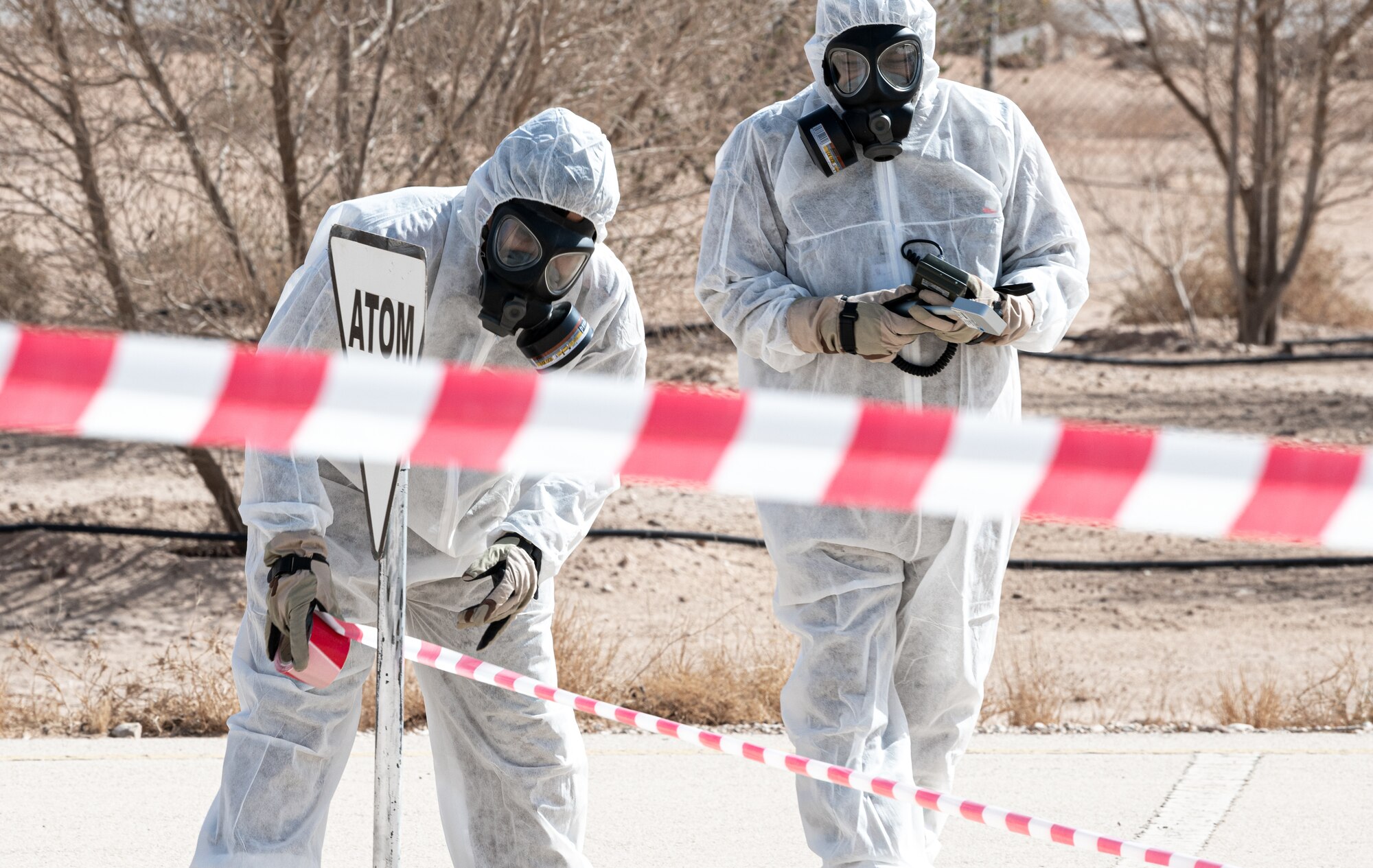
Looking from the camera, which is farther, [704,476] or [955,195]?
[955,195]

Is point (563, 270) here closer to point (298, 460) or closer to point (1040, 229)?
point (298, 460)

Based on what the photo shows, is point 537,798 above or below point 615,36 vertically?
below

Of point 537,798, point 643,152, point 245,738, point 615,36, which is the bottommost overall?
point 537,798

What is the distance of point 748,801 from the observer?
14.2 feet

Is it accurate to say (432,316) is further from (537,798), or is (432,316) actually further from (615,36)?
(615,36)

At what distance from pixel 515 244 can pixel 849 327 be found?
0.65 m

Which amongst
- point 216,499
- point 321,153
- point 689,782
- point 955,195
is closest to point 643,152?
point 321,153

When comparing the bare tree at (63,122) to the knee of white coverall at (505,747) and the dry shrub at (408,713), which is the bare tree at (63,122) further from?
the knee of white coverall at (505,747)

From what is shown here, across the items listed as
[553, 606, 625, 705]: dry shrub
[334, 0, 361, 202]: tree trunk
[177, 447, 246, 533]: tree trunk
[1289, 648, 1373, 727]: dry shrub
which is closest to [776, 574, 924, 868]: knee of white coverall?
[553, 606, 625, 705]: dry shrub

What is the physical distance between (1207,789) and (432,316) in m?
2.54

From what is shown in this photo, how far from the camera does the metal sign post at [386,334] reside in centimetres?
265

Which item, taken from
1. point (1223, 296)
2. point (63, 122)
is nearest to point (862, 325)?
point (63, 122)

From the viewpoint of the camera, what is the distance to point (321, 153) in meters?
6.85

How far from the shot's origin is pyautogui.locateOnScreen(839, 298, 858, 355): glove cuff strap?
3150 millimetres
